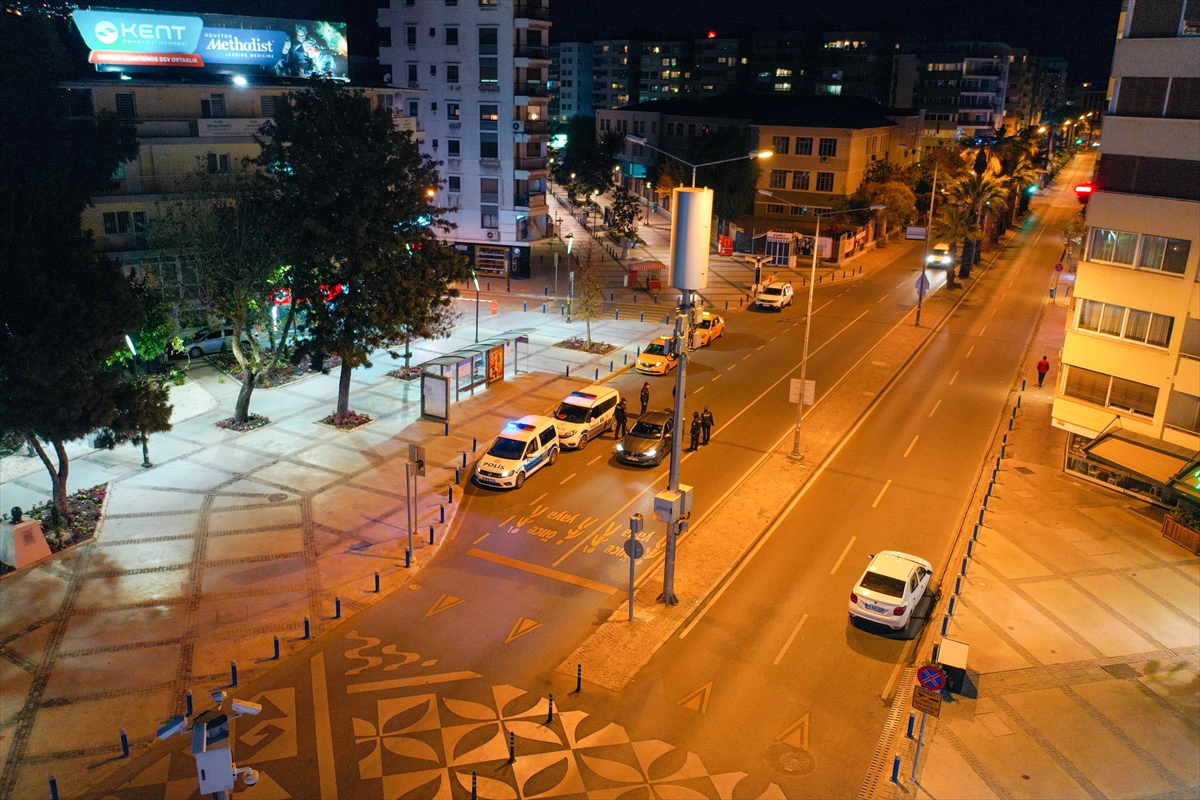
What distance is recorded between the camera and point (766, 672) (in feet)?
65.4

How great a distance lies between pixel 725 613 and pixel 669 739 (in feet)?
17.4

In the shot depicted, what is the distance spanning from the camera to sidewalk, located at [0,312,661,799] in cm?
1833

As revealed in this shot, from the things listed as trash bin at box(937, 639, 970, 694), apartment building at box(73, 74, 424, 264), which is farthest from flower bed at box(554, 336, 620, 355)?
trash bin at box(937, 639, 970, 694)

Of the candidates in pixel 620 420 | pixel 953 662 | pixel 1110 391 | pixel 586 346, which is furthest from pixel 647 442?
pixel 1110 391

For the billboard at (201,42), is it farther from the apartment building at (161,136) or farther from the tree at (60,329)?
the tree at (60,329)

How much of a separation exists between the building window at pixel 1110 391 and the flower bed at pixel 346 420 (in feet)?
88.7

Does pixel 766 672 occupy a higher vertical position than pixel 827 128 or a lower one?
lower

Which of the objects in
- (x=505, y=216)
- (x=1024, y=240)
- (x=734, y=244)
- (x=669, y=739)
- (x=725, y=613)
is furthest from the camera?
(x=1024, y=240)

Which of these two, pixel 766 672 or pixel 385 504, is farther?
pixel 385 504

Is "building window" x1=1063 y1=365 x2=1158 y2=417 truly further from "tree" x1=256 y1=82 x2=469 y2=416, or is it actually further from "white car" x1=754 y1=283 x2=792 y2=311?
"white car" x1=754 y1=283 x2=792 y2=311

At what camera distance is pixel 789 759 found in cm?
1717

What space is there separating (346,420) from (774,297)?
32.0 m

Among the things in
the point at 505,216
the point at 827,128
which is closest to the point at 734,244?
the point at 827,128

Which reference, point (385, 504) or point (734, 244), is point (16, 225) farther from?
point (734, 244)
